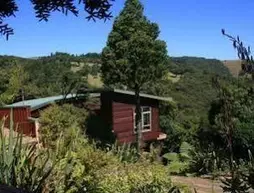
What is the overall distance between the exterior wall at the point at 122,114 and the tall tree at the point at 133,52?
1.87m

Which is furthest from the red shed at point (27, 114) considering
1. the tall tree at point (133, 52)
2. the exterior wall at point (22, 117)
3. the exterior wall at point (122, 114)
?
the tall tree at point (133, 52)

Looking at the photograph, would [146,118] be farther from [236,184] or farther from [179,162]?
[236,184]

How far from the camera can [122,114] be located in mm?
31797

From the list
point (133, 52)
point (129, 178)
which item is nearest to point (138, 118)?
point (133, 52)

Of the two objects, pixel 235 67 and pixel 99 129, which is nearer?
pixel 235 67

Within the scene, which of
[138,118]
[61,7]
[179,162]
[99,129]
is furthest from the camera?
[138,118]

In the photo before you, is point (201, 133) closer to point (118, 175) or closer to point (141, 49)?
point (141, 49)

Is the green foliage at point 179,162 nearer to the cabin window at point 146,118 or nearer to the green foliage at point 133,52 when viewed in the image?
the green foliage at point 133,52

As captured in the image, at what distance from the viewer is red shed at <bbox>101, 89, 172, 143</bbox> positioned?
1235 inches

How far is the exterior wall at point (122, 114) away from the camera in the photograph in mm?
31328

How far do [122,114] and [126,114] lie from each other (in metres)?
0.34

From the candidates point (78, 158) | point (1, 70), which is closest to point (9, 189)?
point (78, 158)

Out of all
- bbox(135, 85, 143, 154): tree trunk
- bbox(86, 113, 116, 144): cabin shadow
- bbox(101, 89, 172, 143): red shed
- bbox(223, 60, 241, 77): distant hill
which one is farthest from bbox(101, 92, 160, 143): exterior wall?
bbox(223, 60, 241, 77): distant hill

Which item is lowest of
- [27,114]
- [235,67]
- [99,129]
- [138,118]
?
[99,129]
